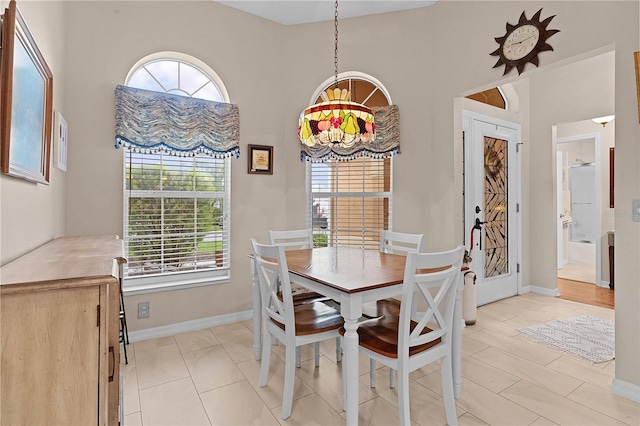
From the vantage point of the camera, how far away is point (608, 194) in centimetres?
460

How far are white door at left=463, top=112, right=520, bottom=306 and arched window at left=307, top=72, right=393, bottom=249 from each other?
37.3 inches

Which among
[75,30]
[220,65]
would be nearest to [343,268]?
[220,65]

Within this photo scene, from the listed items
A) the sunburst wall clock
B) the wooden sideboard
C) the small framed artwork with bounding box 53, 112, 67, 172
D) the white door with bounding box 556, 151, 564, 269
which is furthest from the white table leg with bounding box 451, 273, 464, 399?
the white door with bounding box 556, 151, 564, 269

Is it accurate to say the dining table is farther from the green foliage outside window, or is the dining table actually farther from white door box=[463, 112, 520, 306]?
white door box=[463, 112, 520, 306]

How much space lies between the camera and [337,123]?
2129 mm

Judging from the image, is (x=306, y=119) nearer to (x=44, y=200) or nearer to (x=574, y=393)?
(x=44, y=200)

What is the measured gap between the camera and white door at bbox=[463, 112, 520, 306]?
374cm

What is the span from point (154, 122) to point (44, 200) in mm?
1211

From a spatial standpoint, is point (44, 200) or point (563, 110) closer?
point (44, 200)

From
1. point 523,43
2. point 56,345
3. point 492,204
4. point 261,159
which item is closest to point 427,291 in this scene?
point 56,345

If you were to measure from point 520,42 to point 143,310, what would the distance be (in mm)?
3767

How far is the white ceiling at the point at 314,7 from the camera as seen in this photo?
330cm

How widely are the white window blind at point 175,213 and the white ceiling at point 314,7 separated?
1.53 metres

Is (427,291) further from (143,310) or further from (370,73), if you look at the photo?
(370,73)
